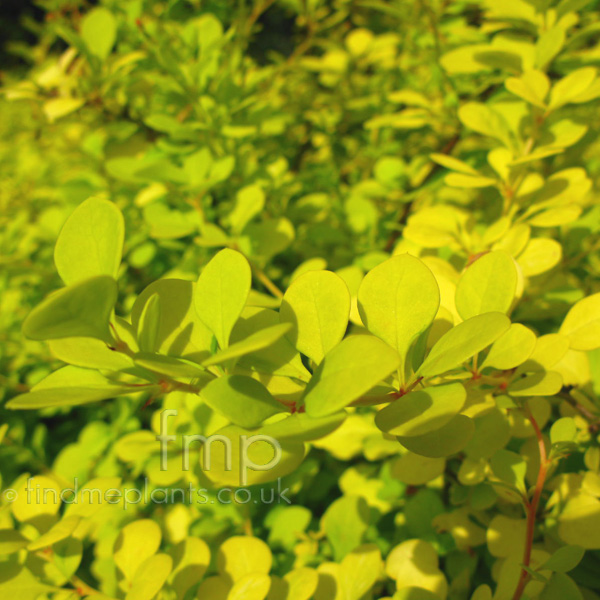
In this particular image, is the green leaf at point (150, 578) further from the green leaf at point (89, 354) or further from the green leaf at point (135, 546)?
the green leaf at point (89, 354)

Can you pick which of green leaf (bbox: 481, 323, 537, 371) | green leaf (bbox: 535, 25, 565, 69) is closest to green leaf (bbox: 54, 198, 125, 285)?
green leaf (bbox: 481, 323, 537, 371)

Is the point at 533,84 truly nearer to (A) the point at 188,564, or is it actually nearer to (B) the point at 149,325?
(B) the point at 149,325

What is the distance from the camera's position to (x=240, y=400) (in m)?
0.37

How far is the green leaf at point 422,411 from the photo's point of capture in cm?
36

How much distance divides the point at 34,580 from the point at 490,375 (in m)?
0.59

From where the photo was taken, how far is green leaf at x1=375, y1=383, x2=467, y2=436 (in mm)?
359

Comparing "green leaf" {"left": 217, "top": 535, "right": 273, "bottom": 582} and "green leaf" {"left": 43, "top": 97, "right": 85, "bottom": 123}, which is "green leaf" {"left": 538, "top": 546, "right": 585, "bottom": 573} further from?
"green leaf" {"left": 43, "top": 97, "right": 85, "bottom": 123}

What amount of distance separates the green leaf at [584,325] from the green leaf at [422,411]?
0.23m

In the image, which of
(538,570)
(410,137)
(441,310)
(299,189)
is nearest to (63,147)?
(299,189)

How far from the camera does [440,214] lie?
2.48ft

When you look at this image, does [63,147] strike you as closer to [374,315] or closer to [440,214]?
[440,214]

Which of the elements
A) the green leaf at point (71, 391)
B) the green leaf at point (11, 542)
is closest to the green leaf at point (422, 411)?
the green leaf at point (71, 391)

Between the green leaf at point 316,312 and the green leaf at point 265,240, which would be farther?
the green leaf at point 265,240

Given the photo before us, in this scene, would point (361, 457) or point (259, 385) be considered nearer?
point (259, 385)
